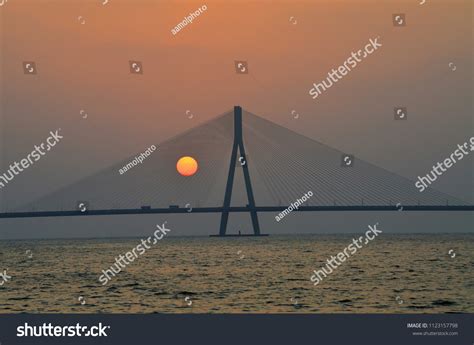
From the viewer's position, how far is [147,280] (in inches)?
1903

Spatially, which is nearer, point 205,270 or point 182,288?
point 182,288

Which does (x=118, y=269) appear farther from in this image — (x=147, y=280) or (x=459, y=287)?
(x=459, y=287)

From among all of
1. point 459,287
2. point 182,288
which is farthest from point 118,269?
point 459,287
